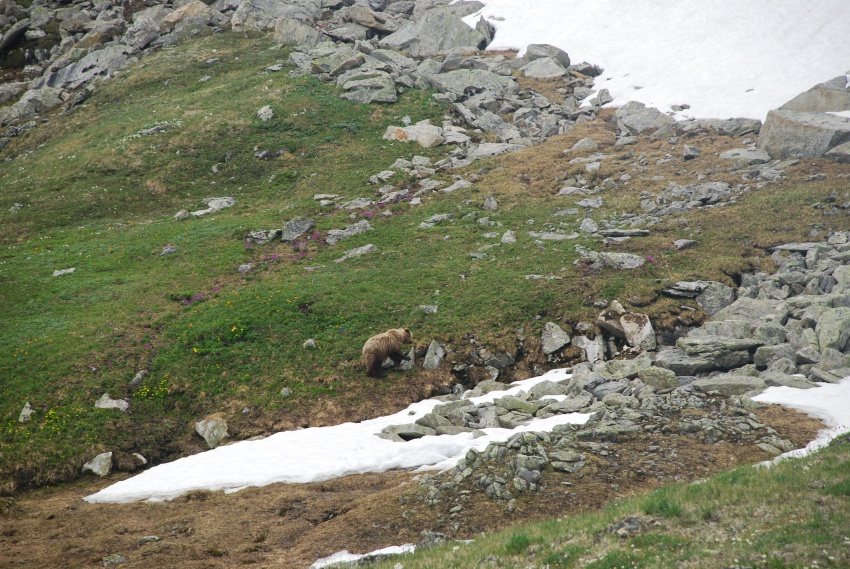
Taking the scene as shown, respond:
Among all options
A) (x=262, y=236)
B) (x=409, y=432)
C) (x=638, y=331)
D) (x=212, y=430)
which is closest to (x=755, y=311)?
(x=638, y=331)

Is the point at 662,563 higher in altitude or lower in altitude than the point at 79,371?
higher

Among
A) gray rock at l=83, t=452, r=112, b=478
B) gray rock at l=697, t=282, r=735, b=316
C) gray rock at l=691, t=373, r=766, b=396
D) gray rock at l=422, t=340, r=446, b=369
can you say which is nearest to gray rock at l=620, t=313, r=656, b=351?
gray rock at l=697, t=282, r=735, b=316

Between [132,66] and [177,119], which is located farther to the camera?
[132,66]

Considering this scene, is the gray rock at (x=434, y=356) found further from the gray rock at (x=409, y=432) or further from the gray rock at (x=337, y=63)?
the gray rock at (x=337, y=63)

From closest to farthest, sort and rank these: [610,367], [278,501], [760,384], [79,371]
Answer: [278,501] → [760,384] → [610,367] → [79,371]

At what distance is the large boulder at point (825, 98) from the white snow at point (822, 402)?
38817 millimetres

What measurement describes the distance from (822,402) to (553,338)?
1177 cm

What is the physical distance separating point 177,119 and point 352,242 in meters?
32.5

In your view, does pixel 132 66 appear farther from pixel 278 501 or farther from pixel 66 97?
pixel 278 501

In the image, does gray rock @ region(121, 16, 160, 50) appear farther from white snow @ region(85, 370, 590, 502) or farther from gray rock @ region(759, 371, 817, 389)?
gray rock @ region(759, 371, 817, 389)

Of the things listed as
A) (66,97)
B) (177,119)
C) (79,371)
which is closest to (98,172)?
(177,119)

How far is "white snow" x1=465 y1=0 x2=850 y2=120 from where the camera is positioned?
5400 centimetres

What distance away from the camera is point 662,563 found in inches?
326

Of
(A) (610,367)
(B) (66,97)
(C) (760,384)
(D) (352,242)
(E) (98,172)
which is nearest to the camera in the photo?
(C) (760,384)
